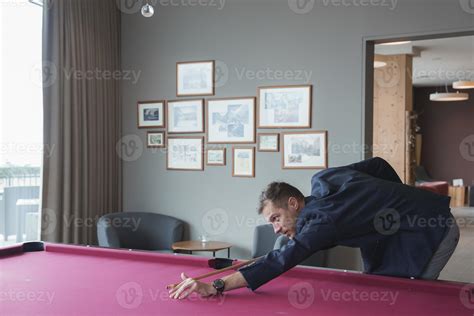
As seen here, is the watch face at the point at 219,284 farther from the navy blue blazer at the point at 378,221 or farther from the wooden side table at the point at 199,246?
the wooden side table at the point at 199,246

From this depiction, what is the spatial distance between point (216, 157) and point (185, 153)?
1.20 ft

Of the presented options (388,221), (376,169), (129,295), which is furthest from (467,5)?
(129,295)

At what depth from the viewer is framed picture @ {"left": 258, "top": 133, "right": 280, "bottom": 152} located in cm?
499

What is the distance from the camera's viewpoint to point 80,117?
5.21 m

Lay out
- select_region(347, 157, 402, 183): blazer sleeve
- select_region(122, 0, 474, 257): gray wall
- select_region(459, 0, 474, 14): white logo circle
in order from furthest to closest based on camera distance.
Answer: select_region(122, 0, 474, 257): gray wall < select_region(459, 0, 474, 14): white logo circle < select_region(347, 157, 402, 183): blazer sleeve

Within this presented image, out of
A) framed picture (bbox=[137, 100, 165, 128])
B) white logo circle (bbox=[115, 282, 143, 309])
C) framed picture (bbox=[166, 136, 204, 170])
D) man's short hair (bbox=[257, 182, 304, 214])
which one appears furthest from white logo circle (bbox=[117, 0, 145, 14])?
white logo circle (bbox=[115, 282, 143, 309])

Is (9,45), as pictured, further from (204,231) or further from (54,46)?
(204,231)

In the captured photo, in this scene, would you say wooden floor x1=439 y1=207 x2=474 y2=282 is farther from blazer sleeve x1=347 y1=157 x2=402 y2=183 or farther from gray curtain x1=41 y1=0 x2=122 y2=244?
gray curtain x1=41 y1=0 x2=122 y2=244

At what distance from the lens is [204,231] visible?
5.40 metres

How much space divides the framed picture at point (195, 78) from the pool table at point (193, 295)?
2718mm

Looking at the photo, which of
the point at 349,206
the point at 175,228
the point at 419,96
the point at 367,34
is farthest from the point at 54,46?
the point at 419,96

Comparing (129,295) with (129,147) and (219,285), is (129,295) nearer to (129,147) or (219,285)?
(219,285)

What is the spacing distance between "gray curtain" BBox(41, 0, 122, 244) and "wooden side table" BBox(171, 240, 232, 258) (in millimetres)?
1018

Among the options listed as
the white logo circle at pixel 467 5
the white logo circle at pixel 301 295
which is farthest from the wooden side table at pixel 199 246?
the white logo circle at pixel 467 5
